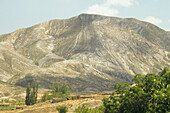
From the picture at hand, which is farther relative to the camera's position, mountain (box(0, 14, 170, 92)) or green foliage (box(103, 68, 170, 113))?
mountain (box(0, 14, 170, 92))

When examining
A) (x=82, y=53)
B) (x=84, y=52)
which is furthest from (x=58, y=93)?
(x=84, y=52)

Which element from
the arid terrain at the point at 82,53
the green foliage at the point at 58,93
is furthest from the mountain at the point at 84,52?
the green foliage at the point at 58,93

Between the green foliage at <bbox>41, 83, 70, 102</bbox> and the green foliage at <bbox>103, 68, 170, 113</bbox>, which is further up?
the green foliage at <bbox>41, 83, 70, 102</bbox>

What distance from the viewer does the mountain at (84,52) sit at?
92.1 metres

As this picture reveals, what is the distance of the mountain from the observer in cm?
9206

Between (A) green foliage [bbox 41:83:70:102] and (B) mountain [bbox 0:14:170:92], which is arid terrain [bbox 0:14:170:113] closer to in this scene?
(B) mountain [bbox 0:14:170:92]

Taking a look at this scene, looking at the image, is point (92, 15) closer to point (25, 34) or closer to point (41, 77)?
point (25, 34)

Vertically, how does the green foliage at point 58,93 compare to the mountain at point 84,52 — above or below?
below

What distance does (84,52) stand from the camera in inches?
4670

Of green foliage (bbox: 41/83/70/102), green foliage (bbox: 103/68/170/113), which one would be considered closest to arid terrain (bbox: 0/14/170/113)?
green foliage (bbox: 41/83/70/102)

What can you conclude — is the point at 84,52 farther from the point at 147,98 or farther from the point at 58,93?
the point at 147,98

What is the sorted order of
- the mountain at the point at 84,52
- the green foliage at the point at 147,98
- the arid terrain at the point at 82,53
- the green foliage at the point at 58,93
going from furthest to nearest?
the mountain at the point at 84,52
the arid terrain at the point at 82,53
the green foliage at the point at 58,93
the green foliage at the point at 147,98

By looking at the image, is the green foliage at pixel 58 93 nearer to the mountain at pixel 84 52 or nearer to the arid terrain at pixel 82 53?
the arid terrain at pixel 82 53

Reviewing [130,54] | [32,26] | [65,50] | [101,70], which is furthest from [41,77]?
[32,26]
